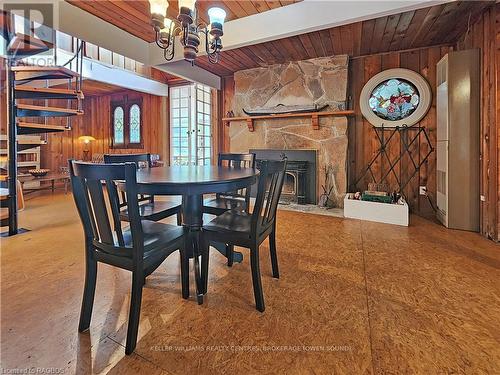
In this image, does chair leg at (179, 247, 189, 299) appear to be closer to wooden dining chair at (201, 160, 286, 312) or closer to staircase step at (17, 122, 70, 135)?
wooden dining chair at (201, 160, 286, 312)

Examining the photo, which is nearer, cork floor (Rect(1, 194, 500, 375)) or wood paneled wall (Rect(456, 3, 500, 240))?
cork floor (Rect(1, 194, 500, 375))

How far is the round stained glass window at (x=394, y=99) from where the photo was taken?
3.96 m

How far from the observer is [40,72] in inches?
125

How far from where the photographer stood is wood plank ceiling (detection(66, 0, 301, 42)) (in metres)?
2.83


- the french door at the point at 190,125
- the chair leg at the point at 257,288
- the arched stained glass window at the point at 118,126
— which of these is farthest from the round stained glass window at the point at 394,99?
the arched stained glass window at the point at 118,126

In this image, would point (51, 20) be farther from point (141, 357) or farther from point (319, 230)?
point (319, 230)

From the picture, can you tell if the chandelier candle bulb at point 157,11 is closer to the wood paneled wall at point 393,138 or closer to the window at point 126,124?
the wood paneled wall at point 393,138

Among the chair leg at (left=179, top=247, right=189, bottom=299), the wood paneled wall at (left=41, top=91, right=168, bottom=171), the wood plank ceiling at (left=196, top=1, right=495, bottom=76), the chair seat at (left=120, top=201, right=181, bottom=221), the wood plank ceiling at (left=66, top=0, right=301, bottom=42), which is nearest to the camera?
the chair leg at (left=179, top=247, right=189, bottom=299)

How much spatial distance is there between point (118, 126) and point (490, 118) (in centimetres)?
767

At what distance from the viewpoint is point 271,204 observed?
1842 millimetres

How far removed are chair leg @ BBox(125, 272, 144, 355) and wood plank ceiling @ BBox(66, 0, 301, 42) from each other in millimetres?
2789

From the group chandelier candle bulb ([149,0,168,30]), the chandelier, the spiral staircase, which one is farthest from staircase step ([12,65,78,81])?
chandelier candle bulb ([149,0,168,30])

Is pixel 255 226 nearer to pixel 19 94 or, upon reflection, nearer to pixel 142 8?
pixel 142 8

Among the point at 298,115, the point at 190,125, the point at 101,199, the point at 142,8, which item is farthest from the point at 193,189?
the point at 190,125
